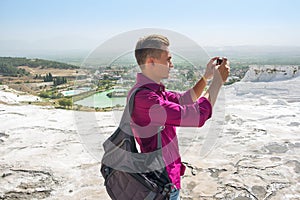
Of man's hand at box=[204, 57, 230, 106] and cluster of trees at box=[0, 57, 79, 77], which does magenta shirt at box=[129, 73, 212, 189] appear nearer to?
man's hand at box=[204, 57, 230, 106]

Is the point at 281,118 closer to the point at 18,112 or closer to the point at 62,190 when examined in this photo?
the point at 62,190

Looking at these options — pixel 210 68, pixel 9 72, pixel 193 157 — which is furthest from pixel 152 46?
pixel 9 72

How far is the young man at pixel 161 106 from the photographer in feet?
3.47

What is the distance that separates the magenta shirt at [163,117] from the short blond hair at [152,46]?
0.10 m

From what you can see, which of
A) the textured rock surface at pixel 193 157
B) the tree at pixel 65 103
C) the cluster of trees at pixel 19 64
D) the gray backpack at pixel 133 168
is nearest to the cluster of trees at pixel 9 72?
the cluster of trees at pixel 19 64

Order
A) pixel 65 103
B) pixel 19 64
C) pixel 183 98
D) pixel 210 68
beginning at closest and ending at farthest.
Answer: pixel 210 68 < pixel 183 98 < pixel 65 103 < pixel 19 64

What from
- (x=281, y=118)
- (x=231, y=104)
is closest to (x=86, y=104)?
(x=281, y=118)

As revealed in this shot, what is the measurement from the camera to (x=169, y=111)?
1051mm

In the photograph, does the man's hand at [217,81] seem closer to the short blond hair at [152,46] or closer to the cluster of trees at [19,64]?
the short blond hair at [152,46]

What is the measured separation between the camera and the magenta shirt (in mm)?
1055

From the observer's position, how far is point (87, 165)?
2.64 meters

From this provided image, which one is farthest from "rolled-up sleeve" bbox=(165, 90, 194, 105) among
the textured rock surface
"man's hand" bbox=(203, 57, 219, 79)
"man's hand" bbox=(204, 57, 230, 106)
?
the textured rock surface

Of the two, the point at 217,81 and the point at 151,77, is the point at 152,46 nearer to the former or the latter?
the point at 151,77

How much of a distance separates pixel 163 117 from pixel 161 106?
0.04m
